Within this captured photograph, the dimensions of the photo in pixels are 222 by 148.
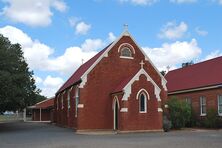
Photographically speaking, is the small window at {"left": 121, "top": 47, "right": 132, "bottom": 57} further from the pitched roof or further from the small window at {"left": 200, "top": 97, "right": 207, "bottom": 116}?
the small window at {"left": 200, "top": 97, "right": 207, "bottom": 116}

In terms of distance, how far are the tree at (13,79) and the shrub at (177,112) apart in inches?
566

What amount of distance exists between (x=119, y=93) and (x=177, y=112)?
638cm

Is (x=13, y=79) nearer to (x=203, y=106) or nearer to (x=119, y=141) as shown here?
(x=119, y=141)

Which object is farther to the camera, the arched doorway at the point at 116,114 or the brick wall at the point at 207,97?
the brick wall at the point at 207,97

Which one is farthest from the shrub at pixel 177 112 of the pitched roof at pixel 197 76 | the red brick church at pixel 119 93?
the pitched roof at pixel 197 76

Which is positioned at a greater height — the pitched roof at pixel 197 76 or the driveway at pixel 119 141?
the pitched roof at pixel 197 76

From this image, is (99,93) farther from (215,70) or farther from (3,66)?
(215,70)

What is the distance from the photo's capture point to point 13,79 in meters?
36.8

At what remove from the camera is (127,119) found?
109 ft

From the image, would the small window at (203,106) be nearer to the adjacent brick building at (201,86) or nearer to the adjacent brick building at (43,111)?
the adjacent brick building at (201,86)

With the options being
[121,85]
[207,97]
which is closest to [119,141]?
[121,85]

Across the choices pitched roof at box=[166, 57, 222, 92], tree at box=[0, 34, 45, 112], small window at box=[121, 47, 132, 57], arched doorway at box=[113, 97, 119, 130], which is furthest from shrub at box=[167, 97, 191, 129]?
tree at box=[0, 34, 45, 112]

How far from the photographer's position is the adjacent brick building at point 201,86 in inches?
1505

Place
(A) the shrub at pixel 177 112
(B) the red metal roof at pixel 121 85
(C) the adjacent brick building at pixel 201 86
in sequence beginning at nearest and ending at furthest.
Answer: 1. (B) the red metal roof at pixel 121 85
2. (A) the shrub at pixel 177 112
3. (C) the adjacent brick building at pixel 201 86
